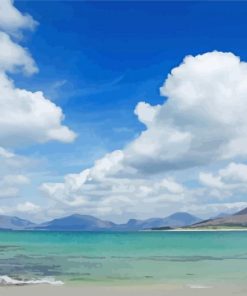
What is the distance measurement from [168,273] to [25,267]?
12.3 m

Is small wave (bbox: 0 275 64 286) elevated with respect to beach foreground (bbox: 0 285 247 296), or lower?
elevated

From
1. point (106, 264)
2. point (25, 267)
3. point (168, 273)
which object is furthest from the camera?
point (106, 264)

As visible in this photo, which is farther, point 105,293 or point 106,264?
point 106,264

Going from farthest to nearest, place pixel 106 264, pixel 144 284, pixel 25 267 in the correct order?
pixel 106 264 → pixel 25 267 → pixel 144 284

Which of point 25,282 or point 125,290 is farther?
point 25,282

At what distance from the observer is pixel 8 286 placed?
1156 inches

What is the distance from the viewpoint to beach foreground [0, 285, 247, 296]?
26234 mm

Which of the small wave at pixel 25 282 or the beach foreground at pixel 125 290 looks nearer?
the beach foreground at pixel 125 290

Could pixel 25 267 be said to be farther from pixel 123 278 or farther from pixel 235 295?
pixel 235 295

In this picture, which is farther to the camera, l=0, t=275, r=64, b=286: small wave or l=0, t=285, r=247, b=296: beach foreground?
l=0, t=275, r=64, b=286: small wave

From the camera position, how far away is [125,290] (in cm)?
2808

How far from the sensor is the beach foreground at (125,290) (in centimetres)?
2623

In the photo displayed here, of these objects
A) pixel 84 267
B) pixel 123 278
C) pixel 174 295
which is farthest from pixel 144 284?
pixel 84 267

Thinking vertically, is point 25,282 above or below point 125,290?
above
